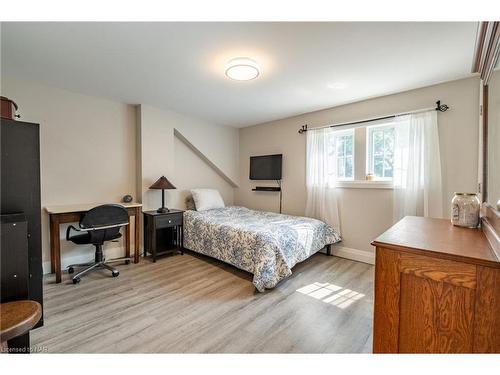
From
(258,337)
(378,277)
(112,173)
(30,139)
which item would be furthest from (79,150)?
(378,277)

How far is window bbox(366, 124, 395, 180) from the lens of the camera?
2.89 m

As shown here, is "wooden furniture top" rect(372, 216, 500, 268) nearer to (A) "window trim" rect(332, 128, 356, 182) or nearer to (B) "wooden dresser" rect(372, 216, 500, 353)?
(B) "wooden dresser" rect(372, 216, 500, 353)

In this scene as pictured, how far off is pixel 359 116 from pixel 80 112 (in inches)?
147

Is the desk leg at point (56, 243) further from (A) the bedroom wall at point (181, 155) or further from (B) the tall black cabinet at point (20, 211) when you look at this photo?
(A) the bedroom wall at point (181, 155)

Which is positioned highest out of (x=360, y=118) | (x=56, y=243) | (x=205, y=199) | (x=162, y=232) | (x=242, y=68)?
(x=242, y=68)

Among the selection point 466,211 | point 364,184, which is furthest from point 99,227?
point 364,184

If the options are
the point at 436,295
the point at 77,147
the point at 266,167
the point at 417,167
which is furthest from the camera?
the point at 266,167

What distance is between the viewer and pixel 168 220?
320 centimetres

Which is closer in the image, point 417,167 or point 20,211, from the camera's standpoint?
point 20,211

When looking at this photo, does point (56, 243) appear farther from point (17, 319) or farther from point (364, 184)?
point (364, 184)

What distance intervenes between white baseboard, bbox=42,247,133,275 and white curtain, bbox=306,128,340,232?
2.91 m

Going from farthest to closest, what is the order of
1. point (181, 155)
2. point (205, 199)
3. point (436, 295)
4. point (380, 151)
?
point (181, 155) < point (205, 199) < point (380, 151) < point (436, 295)

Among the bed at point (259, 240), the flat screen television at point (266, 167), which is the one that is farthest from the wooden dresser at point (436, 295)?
the flat screen television at point (266, 167)

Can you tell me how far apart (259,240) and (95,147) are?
257 centimetres
